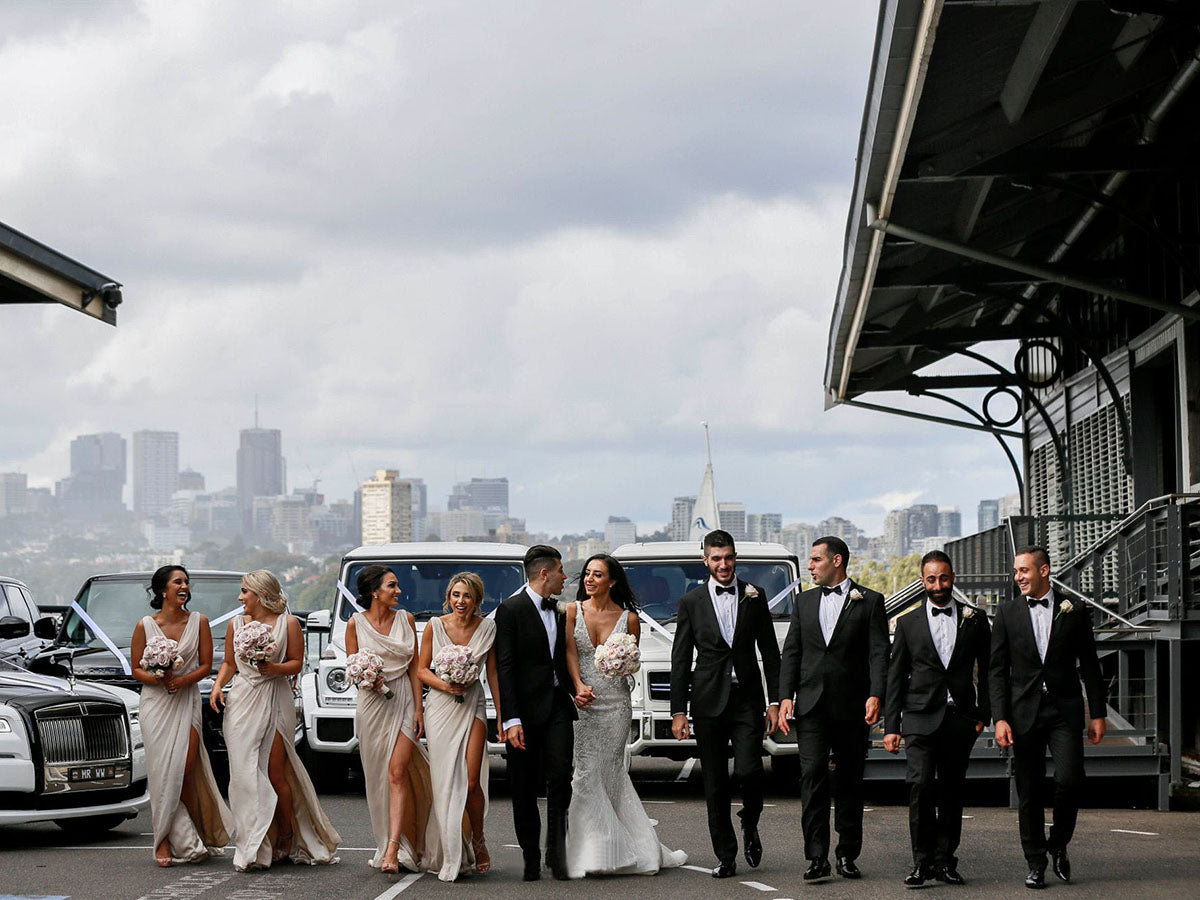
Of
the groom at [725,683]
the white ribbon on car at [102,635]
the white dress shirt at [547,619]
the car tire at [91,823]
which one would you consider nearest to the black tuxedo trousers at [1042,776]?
the groom at [725,683]

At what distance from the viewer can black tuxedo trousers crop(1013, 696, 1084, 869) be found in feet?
34.6

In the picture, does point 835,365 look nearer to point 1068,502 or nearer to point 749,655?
point 1068,502

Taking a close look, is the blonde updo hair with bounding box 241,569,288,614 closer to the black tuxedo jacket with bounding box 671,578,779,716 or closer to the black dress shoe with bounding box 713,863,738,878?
the black tuxedo jacket with bounding box 671,578,779,716

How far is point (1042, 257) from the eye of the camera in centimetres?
2234

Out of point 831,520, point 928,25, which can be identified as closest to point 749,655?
point 928,25

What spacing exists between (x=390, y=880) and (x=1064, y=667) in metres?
4.30

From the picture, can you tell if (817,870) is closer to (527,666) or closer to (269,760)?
(527,666)

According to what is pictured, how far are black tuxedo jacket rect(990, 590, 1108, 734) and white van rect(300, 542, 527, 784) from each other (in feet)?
20.9

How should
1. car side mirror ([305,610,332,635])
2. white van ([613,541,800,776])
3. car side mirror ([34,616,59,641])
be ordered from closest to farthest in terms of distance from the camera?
car side mirror ([34,616,59,641])
white van ([613,541,800,776])
car side mirror ([305,610,332,635])

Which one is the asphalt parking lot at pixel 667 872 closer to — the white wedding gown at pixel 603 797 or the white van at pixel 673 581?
the white wedding gown at pixel 603 797

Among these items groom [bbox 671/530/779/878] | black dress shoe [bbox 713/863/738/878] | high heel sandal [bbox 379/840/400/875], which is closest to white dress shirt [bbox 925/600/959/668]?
groom [bbox 671/530/779/878]

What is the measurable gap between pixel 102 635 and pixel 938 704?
882cm

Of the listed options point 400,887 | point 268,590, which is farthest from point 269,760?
point 400,887

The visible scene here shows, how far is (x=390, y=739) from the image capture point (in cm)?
1130
